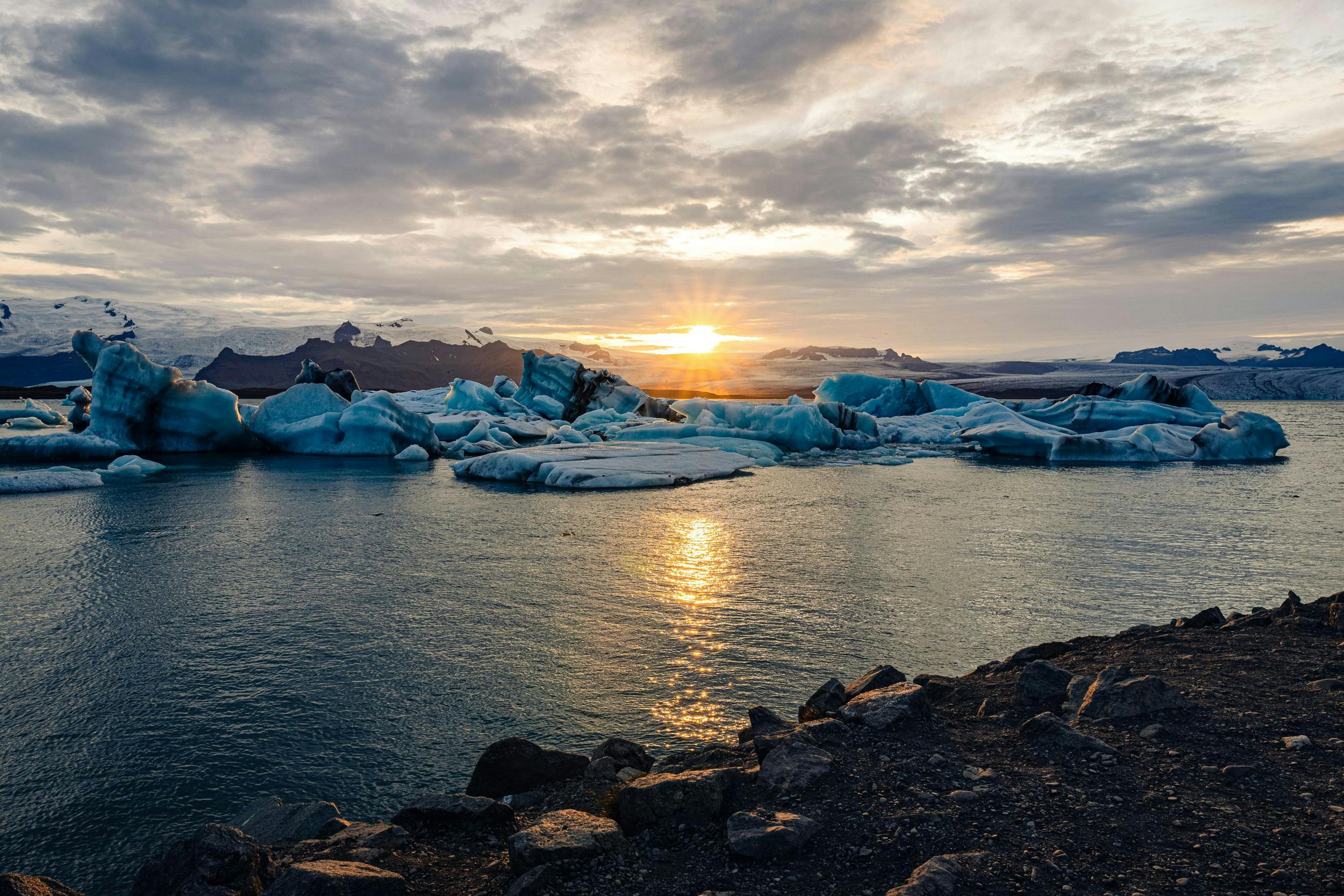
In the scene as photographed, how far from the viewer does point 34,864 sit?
349 centimetres

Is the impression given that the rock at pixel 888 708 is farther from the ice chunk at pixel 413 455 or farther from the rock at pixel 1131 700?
the ice chunk at pixel 413 455

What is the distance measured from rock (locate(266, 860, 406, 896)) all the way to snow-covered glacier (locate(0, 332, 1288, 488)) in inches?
584

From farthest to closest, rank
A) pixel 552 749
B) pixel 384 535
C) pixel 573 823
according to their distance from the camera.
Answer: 1. pixel 384 535
2. pixel 552 749
3. pixel 573 823

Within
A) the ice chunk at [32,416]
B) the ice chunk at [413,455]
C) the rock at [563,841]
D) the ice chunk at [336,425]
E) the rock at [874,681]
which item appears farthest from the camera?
the ice chunk at [32,416]

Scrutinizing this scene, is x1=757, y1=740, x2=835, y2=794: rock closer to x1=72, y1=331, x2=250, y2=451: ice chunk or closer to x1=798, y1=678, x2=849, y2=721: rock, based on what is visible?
x1=798, y1=678, x2=849, y2=721: rock

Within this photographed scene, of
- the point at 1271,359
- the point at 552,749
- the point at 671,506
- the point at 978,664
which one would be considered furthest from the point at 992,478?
the point at 1271,359

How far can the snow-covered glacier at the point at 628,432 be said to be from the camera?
69.8 feet

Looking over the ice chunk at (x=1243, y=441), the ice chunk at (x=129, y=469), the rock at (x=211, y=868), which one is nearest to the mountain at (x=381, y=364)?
the ice chunk at (x=129, y=469)

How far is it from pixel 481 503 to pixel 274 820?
11.9 m

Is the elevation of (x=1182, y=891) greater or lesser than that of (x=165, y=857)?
greater

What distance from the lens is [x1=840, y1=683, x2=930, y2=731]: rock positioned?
3820mm

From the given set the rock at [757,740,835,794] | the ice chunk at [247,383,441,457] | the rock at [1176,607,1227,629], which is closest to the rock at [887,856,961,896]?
the rock at [757,740,835,794]

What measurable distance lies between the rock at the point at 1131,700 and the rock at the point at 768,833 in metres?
1.89

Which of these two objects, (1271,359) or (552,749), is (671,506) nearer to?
(552,749)
